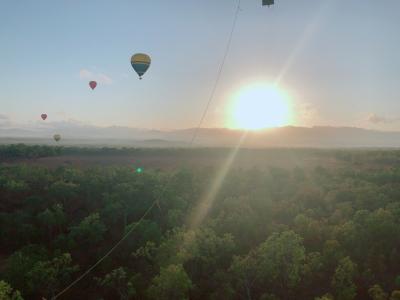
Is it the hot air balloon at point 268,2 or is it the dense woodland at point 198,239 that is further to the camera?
the dense woodland at point 198,239

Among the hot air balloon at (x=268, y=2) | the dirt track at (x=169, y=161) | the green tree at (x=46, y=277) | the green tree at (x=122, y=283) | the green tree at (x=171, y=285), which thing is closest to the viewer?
the green tree at (x=171, y=285)

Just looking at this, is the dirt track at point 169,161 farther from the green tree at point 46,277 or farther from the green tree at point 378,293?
the green tree at point 378,293

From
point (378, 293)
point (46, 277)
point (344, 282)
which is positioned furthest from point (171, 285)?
point (378, 293)

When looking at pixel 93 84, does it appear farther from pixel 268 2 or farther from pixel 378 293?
pixel 378 293

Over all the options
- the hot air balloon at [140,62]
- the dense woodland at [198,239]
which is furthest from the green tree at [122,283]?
the hot air balloon at [140,62]

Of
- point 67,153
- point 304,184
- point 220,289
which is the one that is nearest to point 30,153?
point 67,153
